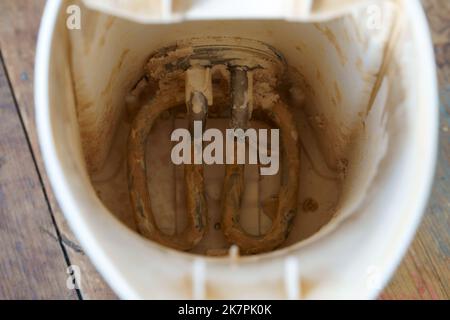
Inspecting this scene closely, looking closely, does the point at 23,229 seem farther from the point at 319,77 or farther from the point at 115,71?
the point at 319,77

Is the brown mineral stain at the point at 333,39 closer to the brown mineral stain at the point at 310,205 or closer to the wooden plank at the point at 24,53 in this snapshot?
the brown mineral stain at the point at 310,205

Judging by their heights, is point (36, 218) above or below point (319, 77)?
below

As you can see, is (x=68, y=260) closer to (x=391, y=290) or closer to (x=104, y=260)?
(x=104, y=260)

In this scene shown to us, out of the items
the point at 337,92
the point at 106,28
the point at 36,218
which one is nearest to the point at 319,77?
the point at 337,92

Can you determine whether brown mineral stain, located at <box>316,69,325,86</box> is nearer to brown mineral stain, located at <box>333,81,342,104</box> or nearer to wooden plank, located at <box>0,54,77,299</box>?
brown mineral stain, located at <box>333,81,342,104</box>

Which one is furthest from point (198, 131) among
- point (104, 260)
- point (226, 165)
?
point (104, 260)

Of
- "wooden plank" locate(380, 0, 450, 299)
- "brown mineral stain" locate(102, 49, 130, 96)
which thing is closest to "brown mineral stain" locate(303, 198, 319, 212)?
"wooden plank" locate(380, 0, 450, 299)
